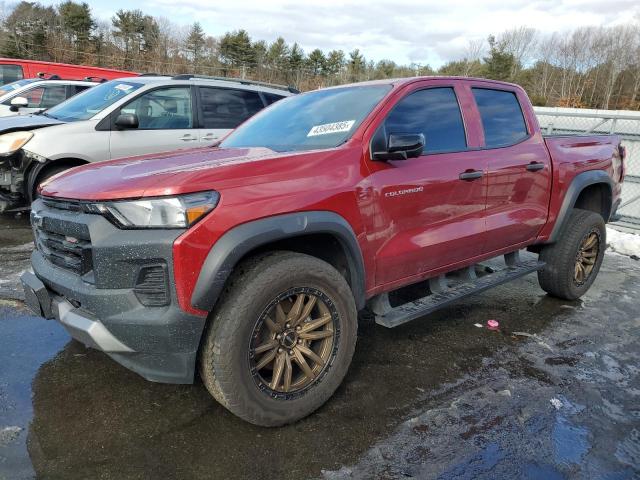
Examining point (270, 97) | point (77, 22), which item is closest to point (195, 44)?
point (77, 22)

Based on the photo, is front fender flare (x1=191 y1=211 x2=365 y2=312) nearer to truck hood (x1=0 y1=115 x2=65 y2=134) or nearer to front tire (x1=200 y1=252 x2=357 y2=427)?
front tire (x1=200 y1=252 x2=357 y2=427)

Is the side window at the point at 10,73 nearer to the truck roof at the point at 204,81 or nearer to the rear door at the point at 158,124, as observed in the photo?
the truck roof at the point at 204,81

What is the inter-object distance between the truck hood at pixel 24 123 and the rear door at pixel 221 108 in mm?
1806

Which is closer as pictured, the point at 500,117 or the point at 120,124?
the point at 500,117

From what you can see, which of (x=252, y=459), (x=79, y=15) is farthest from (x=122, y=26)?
(x=252, y=459)

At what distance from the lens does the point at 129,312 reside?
228cm

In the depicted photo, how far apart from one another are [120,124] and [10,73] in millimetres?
12890

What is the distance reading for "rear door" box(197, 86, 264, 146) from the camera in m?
6.97

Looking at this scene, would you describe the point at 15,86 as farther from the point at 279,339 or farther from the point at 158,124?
the point at 279,339

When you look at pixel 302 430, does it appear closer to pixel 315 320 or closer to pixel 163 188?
pixel 315 320

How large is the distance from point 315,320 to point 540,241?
2.62 metres

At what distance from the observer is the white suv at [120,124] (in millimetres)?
6039

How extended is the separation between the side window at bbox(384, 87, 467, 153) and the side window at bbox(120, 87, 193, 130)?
14.0 feet

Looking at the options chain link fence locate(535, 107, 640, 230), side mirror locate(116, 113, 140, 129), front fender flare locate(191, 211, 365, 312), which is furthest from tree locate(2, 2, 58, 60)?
front fender flare locate(191, 211, 365, 312)
